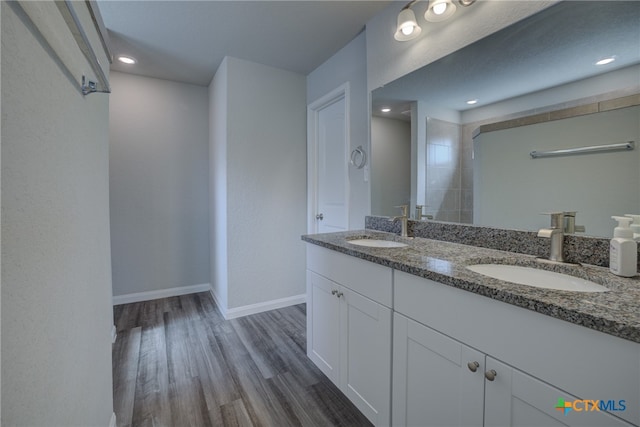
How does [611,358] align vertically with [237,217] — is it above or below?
below

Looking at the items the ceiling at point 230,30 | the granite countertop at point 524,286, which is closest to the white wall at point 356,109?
the ceiling at point 230,30

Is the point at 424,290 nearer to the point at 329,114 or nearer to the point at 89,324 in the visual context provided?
the point at 89,324

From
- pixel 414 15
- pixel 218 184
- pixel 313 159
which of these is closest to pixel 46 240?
pixel 414 15

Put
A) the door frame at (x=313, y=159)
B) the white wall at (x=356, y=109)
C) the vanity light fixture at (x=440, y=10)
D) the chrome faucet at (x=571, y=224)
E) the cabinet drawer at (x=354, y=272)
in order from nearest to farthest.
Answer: the chrome faucet at (x=571, y=224) < the cabinet drawer at (x=354, y=272) < the vanity light fixture at (x=440, y=10) < the white wall at (x=356, y=109) < the door frame at (x=313, y=159)

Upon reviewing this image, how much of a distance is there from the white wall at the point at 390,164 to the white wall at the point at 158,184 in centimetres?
220

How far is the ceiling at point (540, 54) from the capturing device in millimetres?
972

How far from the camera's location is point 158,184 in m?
3.13

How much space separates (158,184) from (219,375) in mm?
2214

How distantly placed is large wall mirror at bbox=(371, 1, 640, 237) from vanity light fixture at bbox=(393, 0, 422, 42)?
215 millimetres

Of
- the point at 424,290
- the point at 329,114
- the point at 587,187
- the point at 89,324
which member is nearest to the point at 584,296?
the point at 424,290

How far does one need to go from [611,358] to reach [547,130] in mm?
894

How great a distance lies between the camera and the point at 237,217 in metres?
2.67

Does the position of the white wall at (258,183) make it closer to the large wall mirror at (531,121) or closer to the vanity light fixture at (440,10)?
the large wall mirror at (531,121)

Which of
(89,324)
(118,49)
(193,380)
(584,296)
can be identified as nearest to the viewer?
(584,296)
